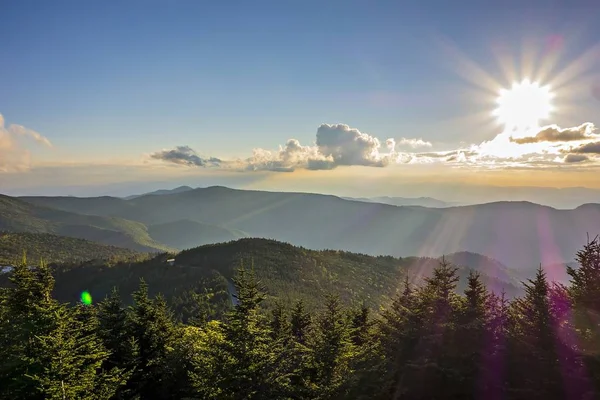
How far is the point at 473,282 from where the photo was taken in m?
28.9

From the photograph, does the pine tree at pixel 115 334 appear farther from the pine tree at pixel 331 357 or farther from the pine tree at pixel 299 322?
the pine tree at pixel 299 322

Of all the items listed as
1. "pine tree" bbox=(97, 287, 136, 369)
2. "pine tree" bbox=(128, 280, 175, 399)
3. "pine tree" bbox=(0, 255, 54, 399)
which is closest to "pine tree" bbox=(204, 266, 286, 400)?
"pine tree" bbox=(0, 255, 54, 399)

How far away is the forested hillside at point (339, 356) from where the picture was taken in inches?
712

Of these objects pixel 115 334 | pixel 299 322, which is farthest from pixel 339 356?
pixel 115 334

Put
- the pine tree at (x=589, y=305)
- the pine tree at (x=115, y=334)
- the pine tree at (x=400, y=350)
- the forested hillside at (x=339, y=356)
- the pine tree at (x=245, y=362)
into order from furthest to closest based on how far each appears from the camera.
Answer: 1. the pine tree at (x=115, y=334)
2. the pine tree at (x=400, y=350)
3. the pine tree at (x=245, y=362)
4. the forested hillside at (x=339, y=356)
5. the pine tree at (x=589, y=305)

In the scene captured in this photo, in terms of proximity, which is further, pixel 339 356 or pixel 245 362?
pixel 339 356

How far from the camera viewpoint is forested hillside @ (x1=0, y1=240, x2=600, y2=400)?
1809 centimetres

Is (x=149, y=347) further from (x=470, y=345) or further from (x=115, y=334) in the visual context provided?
(x=470, y=345)

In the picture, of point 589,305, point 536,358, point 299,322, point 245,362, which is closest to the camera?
point 245,362

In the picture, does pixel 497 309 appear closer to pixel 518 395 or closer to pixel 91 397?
pixel 518 395

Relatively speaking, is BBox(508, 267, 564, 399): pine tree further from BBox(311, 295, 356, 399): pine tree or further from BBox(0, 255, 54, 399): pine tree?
BBox(0, 255, 54, 399): pine tree

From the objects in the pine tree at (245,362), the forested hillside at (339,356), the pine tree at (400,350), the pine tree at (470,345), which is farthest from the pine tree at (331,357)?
the pine tree at (470,345)

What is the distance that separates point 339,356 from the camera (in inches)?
1005

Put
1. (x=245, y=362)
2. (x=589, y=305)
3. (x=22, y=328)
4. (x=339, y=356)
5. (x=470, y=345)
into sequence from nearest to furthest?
(x=245, y=362), (x=470, y=345), (x=22, y=328), (x=339, y=356), (x=589, y=305)
